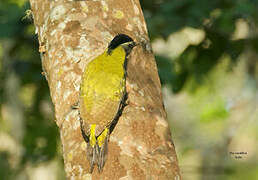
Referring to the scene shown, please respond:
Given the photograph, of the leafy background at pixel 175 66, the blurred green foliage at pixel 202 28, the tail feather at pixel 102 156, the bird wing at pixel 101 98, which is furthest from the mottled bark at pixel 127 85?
the blurred green foliage at pixel 202 28

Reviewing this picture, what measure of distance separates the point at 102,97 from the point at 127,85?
49 centimetres

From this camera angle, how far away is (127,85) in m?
2.44

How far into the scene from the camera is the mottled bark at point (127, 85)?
6.92 ft

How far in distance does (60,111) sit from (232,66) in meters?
2.65

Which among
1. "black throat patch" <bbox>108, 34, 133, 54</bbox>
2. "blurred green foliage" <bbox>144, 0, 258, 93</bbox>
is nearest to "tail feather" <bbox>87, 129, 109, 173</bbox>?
"black throat patch" <bbox>108, 34, 133, 54</bbox>

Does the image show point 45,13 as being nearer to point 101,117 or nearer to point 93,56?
point 93,56

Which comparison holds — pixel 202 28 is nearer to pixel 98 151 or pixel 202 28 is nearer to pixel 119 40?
pixel 119 40

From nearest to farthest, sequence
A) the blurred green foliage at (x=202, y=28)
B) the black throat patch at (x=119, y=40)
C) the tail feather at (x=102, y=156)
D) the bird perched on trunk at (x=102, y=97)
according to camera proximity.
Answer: the tail feather at (x=102, y=156), the bird perched on trunk at (x=102, y=97), the black throat patch at (x=119, y=40), the blurred green foliage at (x=202, y=28)

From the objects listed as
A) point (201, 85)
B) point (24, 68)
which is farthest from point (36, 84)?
point (201, 85)

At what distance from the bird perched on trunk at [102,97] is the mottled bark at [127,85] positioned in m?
0.05

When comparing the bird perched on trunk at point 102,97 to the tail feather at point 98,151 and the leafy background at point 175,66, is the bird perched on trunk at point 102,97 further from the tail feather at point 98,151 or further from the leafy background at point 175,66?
the leafy background at point 175,66

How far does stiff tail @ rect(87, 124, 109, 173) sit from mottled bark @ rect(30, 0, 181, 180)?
36 mm

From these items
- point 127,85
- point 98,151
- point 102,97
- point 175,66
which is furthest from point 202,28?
point 98,151

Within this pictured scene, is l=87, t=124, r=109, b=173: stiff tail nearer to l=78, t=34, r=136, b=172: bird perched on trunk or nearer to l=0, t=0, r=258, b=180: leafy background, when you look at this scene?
l=78, t=34, r=136, b=172: bird perched on trunk
